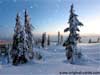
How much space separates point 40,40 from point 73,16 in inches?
2547

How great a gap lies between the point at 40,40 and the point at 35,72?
276ft

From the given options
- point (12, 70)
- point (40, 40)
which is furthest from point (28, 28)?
point (40, 40)

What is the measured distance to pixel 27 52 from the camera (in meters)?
36.4

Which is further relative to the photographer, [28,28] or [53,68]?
[28,28]

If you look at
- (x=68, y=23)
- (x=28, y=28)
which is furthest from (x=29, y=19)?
(x=68, y=23)

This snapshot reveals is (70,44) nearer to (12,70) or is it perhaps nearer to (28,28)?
(28,28)

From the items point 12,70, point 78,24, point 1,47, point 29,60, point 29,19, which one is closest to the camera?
point 12,70

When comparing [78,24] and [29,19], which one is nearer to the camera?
[78,24]

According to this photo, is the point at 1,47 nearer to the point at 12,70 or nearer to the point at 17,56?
the point at 17,56

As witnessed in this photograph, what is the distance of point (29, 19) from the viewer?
47500mm

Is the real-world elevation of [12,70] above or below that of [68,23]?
below

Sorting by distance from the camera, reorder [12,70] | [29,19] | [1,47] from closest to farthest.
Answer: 1. [12,70]
2. [29,19]
3. [1,47]

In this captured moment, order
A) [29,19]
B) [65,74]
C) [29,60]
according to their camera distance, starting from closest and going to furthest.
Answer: [65,74], [29,60], [29,19]

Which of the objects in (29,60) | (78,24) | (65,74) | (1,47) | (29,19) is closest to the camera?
(65,74)
